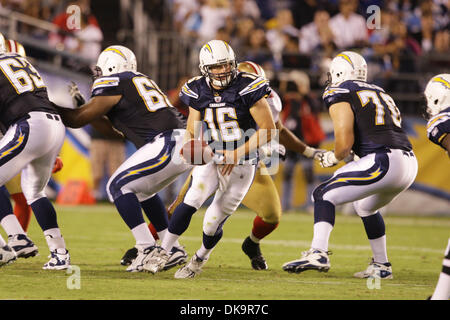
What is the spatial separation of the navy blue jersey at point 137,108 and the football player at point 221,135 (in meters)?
0.27

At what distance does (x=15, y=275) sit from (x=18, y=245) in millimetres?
623

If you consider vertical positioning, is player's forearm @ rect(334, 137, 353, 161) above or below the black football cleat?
above

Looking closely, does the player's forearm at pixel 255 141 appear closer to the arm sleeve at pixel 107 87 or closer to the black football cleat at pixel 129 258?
the arm sleeve at pixel 107 87

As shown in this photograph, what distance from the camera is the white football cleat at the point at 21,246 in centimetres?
604

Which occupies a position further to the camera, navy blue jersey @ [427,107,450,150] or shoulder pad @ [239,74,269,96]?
shoulder pad @ [239,74,269,96]

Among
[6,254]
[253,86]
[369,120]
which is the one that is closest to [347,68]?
[369,120]

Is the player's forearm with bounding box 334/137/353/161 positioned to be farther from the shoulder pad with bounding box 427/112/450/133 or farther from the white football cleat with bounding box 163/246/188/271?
the white football cleat with bounding box 163/246/188/271

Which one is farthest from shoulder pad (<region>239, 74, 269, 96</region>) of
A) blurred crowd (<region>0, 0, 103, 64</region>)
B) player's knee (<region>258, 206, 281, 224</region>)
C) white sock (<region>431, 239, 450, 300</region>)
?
blurred crowd (<region>0, 0, 103, 64</region>)

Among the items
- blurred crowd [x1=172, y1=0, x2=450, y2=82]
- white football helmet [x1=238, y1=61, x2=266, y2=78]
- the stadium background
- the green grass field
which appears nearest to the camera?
the green grass field

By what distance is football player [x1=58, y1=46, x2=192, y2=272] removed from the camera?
18.5 feet

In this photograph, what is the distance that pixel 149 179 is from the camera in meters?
5.70

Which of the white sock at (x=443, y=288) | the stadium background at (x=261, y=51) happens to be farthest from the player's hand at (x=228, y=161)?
the stadium background at (x=261, y=51)

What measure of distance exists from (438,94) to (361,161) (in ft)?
2.50

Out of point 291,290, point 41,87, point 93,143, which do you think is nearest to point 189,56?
point 93,143
